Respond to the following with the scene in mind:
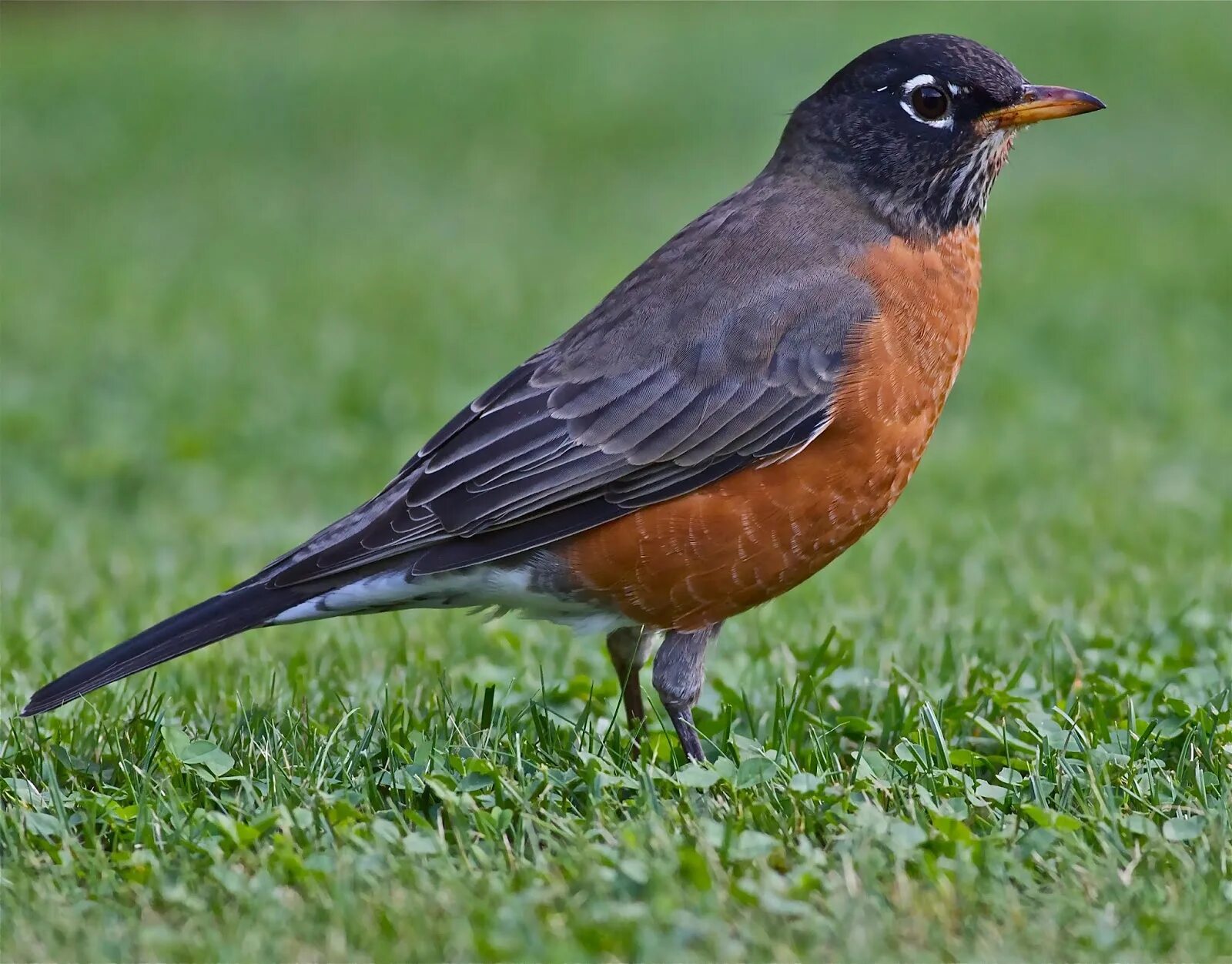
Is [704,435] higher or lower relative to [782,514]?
higher

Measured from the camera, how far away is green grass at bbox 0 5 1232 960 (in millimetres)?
3066

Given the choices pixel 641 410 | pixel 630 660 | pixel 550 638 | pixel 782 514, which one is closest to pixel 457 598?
pixel 630 660

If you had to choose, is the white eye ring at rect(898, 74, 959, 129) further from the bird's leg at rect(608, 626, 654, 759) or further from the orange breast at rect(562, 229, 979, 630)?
the bird's leg at rect(608, 626, 654, 759)

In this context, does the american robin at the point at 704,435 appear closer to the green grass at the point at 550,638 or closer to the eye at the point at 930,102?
the eye at the point at 930,102

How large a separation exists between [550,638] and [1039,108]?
2.39 m

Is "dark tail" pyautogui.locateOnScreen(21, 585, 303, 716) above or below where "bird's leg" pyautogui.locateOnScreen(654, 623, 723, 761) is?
above

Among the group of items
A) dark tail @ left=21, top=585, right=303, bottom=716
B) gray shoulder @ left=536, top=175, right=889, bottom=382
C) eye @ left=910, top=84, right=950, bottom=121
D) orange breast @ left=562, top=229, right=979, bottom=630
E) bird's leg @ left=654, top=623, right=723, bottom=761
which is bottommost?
bird's leg @ left=654, top=623, right=723, bottom=761

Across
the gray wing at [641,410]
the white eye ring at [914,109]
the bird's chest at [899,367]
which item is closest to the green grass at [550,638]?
the gray wing at [641,410]

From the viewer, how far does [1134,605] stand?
5.58 meters

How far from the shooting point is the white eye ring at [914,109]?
4574 millimetres

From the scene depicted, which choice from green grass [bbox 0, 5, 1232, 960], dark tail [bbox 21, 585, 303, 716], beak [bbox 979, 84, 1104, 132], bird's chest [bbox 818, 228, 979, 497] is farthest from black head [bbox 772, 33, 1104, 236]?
dark tail [bbox 21, 585, 303, 716]

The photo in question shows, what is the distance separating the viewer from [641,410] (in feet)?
14.1

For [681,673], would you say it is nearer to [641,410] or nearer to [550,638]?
[641,410]

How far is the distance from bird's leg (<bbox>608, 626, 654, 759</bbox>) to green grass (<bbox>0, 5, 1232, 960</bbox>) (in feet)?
0.42
